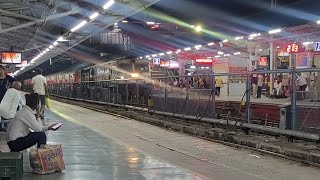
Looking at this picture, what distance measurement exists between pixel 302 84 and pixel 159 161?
15.1ft

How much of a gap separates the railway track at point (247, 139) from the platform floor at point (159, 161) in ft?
1.01

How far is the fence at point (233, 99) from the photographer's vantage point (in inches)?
447

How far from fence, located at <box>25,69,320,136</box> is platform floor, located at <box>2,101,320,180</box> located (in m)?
1.46

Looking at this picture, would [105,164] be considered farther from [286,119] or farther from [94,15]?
[94,15]

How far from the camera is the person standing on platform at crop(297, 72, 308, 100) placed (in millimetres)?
11412

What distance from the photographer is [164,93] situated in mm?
19375

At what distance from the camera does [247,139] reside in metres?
12.2

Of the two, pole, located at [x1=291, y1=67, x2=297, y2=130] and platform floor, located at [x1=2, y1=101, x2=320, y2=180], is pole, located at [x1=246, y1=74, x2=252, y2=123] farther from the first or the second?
pole, located at [x1=291, y1=67, x2=297, y2=130]

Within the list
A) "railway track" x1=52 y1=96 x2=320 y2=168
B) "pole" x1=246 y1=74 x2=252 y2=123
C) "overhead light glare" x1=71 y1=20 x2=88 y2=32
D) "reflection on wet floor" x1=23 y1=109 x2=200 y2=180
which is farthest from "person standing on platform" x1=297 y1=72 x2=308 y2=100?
"overhead light glare" x1=71 y1=20 x2=88 y2=32

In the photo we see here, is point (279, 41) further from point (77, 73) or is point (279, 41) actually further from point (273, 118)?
point (273, 118)

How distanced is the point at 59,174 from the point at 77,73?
3763 centimetres

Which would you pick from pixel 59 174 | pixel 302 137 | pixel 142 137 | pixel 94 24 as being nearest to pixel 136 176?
pixel 59 174

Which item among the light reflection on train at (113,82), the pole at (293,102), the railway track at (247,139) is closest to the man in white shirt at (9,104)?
the railway track at (247,139)

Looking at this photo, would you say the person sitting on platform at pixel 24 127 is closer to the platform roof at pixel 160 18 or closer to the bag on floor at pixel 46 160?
the bag on floor at pixel 46 160
